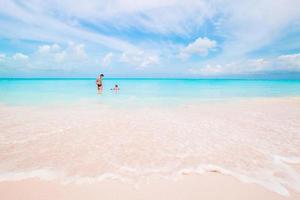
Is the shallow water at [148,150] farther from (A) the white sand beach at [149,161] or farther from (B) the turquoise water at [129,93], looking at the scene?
(B) the turquoise water at [129,93]

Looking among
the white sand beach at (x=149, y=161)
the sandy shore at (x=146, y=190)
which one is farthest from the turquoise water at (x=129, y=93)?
the sandy shore at (x=146, y=190)

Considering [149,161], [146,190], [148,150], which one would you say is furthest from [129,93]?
[146,190]

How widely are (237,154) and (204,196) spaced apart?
179 cm

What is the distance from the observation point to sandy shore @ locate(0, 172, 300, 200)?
97.6 inches

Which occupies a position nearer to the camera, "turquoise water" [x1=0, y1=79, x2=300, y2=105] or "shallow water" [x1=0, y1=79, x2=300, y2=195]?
"shallow water" [x1=0, y1=79, x2=300, y2=195]

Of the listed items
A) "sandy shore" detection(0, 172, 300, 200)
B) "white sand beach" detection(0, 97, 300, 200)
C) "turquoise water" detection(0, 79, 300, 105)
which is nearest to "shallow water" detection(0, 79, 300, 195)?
"white sand beach" detection(0, 97, 300, 200)

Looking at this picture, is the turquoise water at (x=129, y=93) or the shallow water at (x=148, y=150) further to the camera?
the turquoise water at (x=129, y=93)

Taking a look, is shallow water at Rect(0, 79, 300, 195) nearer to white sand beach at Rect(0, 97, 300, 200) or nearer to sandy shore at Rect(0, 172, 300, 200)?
white sand beach at Rect(0, 97, 300, 200)

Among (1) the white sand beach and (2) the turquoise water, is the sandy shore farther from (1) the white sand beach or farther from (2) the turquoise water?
(2) the turquoise water

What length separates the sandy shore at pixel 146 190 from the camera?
2479 mm

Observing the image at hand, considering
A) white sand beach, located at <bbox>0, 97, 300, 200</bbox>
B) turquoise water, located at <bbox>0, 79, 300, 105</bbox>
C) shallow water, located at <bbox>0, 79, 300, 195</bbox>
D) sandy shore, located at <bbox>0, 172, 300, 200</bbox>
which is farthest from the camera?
turquoise water, located at <bbox>0, 79, 300, 105</bbox>

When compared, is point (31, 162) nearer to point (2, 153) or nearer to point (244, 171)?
point (2, 153)

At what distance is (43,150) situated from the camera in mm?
3910

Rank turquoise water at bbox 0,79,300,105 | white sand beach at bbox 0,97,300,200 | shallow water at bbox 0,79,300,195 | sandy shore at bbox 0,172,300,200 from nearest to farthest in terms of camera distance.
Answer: sandy shore at bbox 0,172,300,200 → white sand beach at bbox 0,97,300,200 → shallow water at bbox 0,79,300,195 → turquoise water at bbox 0,79,300,105
